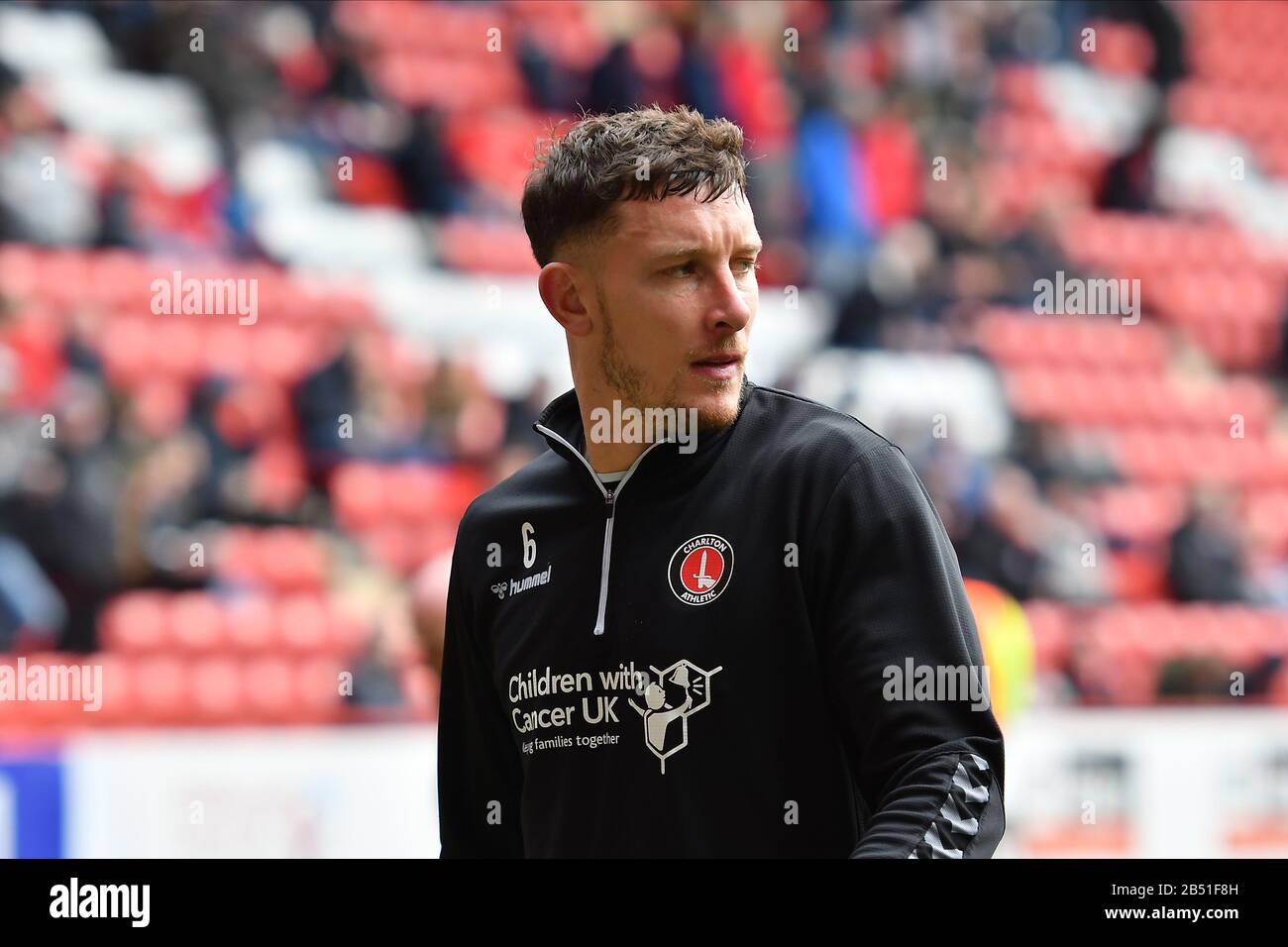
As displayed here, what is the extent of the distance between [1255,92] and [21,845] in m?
10.4

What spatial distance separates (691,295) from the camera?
6.95 ft

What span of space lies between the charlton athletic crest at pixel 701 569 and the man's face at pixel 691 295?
6.9 inches

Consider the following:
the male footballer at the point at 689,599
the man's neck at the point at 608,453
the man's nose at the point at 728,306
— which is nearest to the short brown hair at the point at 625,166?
the male footballer at the point at 689,599

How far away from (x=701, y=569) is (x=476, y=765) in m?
0.54

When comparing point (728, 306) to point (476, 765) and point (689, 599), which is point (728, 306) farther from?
point (476, 765)

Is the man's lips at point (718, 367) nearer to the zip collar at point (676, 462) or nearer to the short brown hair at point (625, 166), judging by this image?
the zip collar at point (676, 462)

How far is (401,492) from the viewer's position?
8.01 meters

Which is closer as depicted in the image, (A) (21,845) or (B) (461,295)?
(A) (21,845)

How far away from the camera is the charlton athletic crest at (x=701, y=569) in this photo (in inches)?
79.1

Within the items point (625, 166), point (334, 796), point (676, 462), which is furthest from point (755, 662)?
point (334, 796)

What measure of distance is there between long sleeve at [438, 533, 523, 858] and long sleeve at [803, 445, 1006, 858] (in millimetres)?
583

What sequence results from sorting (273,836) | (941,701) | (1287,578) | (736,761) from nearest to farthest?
(941,701)
(736,761)
(273,836)
(1287,578)
